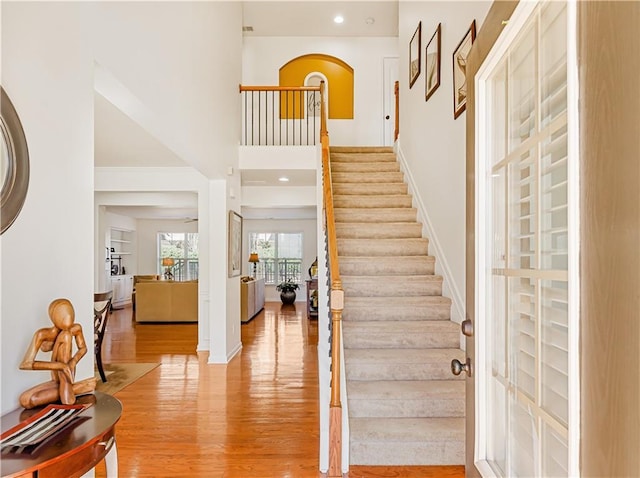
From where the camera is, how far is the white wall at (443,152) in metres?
3.50

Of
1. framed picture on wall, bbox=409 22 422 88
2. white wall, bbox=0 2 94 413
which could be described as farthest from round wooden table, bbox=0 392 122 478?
framed picture on wall, bbox=409 22 422 88

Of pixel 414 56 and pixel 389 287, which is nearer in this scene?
pixel 389 287

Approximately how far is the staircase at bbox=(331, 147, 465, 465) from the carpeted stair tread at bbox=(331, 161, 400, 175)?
0.26m

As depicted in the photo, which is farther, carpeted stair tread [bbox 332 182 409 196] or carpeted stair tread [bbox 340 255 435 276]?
carpeted stair tread [bbox 332 182 409 196]

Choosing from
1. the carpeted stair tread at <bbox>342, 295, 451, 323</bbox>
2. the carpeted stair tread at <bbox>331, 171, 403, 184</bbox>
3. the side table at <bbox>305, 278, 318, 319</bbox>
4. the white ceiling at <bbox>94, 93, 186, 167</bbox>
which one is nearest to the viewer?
the carpeted stair tread at <bbox>342, 295, 451, 323</bbox>

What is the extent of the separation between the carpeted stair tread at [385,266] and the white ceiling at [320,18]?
15.6 feet

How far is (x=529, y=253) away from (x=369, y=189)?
418cm

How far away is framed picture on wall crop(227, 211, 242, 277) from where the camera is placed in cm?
554

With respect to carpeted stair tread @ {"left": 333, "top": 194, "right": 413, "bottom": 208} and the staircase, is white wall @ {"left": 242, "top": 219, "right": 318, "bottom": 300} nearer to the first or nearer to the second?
the staircase

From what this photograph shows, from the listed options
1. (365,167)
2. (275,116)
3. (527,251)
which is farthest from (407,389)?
(275,116)

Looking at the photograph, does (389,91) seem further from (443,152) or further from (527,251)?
(527,251)

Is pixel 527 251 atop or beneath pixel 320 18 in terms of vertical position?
beneath

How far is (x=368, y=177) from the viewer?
5.41 m

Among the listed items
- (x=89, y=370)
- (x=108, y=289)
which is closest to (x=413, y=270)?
(x=89, y=370)
